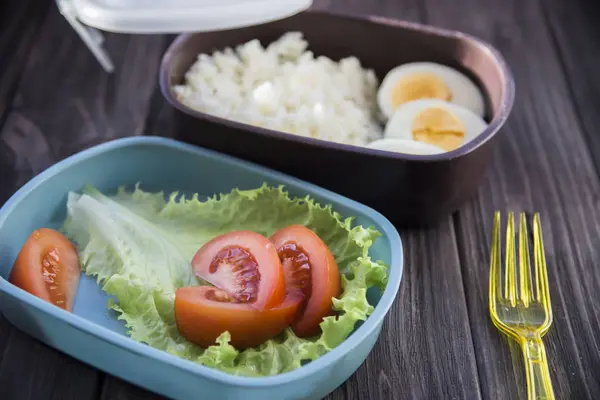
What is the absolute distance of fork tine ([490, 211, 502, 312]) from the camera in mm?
1392

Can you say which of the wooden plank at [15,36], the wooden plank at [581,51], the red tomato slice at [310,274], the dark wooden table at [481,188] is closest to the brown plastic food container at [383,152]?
the dark wooden table at [481,188]

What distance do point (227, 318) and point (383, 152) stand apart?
1.56ft

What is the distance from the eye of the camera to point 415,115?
169 centimetres

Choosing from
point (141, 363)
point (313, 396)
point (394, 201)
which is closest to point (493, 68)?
point (394, 201)

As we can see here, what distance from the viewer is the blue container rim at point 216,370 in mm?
1112

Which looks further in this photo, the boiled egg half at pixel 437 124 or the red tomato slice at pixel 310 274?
the boiled egg half at pixel 437 124

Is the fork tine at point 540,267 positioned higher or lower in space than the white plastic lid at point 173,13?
lower

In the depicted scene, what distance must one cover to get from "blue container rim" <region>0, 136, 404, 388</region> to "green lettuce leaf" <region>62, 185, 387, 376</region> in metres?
0.03

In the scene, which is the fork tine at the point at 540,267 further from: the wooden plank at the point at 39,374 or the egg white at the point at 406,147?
the wooden plank at the point at 39,374

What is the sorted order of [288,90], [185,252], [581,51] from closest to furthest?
1. [185,252]
2. [288,90]
3. [581,51]

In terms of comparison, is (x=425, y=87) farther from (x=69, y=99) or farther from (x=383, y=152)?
(x=69, y=99)

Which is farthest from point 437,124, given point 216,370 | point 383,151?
point 216,370

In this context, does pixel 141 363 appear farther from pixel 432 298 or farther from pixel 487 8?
pixel 487 8

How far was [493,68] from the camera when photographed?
66.9 inches
